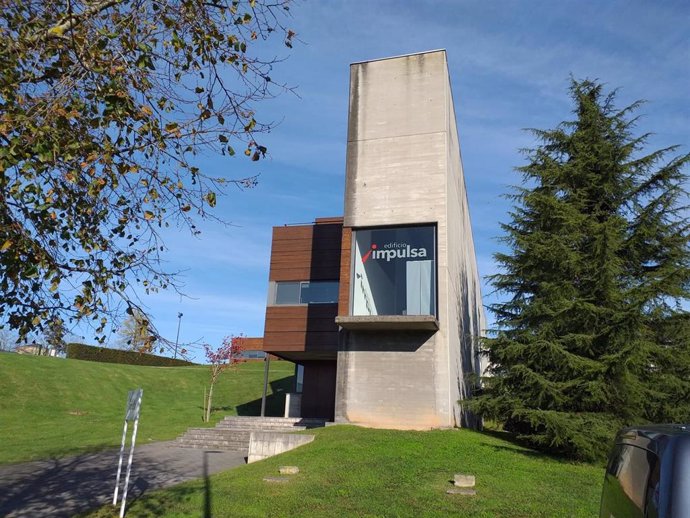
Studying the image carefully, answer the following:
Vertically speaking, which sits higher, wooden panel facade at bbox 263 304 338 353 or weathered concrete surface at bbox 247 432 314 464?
wooden panel facade at bbox 263 304 338 353

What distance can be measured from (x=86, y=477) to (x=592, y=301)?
42.1ft

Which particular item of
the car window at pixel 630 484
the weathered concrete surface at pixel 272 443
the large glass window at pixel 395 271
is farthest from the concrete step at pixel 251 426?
the car window at pixel 630 484

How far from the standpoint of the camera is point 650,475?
2496 mm

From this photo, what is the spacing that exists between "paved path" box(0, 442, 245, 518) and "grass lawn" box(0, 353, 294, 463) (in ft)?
5.89

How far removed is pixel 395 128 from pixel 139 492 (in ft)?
43.0

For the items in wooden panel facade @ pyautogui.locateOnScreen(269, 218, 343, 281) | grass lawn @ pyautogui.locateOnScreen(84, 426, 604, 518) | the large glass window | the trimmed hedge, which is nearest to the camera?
grass lawn @ pyautogui.locateOnScreen(84, 426, 604, 518)

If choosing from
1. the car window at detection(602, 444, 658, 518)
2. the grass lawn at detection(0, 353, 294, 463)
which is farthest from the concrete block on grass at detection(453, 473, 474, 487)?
the grass lawn at detection(0, 353, 294, 463)

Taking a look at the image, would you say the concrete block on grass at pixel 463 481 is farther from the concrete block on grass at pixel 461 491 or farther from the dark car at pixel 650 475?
the dark car at pixel 650 475

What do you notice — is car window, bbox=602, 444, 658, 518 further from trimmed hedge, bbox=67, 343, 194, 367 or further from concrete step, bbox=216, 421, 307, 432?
trimmed hedge, bbox=67, 343, 194, 367

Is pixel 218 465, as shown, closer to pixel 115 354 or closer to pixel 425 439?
pixel 425 439

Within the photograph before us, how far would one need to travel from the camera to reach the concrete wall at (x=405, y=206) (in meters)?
14.9

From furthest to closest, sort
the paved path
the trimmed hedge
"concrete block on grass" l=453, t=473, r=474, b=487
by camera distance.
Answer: the trimmed hedge → "concrete block on grass" l=453, t=473, r=474, b=487 → the paved path

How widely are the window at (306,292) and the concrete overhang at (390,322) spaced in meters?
4.67

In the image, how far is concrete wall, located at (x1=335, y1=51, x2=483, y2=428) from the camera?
14878 mm
